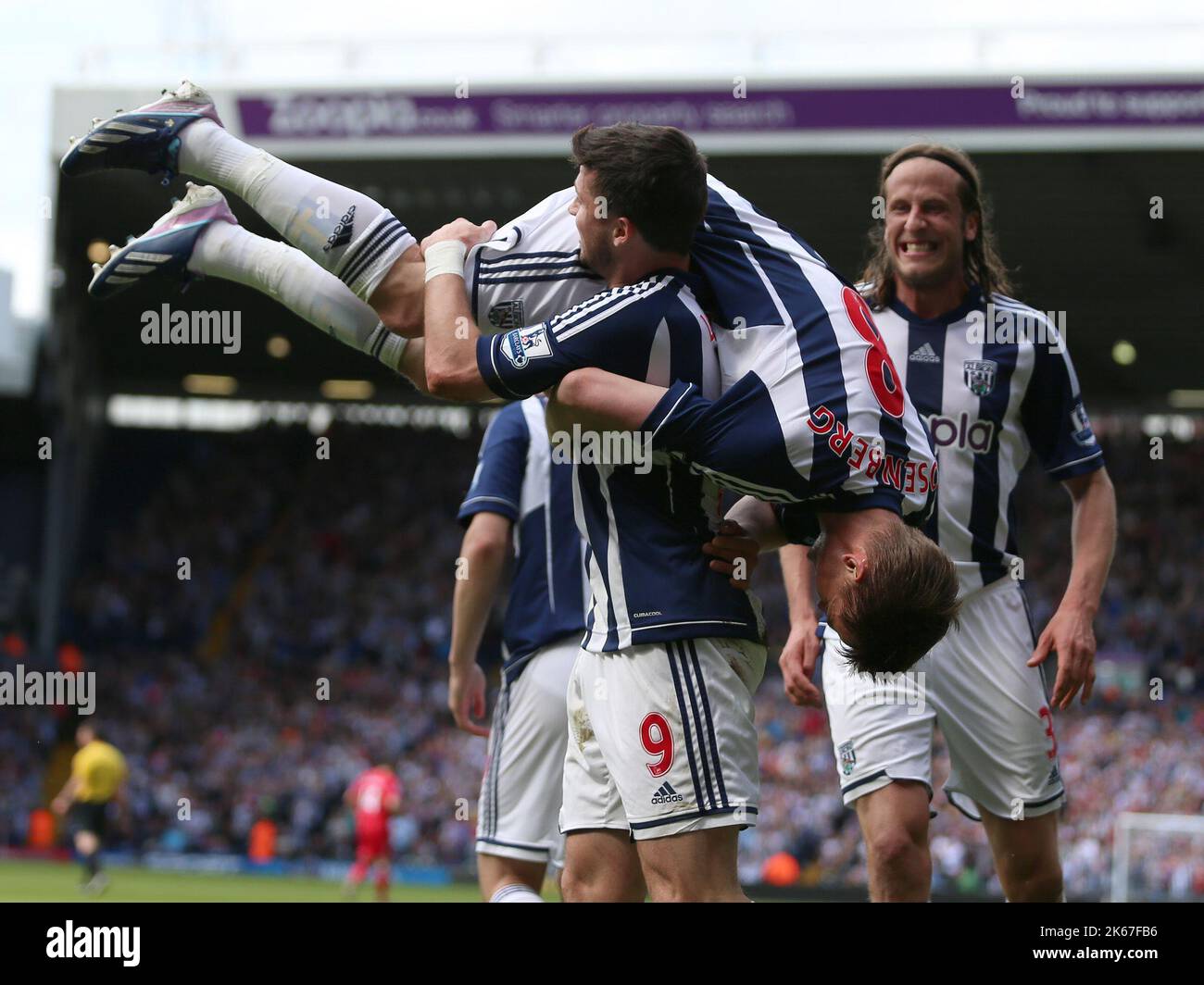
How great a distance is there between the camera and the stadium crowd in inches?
755

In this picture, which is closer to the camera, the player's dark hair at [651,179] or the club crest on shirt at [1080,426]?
the player's dark hair at [651,179]

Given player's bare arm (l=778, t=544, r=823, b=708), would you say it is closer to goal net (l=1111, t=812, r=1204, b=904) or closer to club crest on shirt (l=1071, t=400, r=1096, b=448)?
club crest on shirt (l=1071, t=400, r=1096, b=448)

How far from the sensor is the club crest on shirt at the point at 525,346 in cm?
360

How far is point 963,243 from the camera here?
196 inches

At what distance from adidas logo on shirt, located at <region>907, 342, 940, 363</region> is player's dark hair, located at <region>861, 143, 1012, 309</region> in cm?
24

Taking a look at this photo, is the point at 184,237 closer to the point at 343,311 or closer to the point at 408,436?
the point at 343,311

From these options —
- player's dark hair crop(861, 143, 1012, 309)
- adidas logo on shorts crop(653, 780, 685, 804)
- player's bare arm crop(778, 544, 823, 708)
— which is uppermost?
player's dark hair crop(861, 143, 1012, 309)

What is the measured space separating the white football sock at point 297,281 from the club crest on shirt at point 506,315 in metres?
0.33

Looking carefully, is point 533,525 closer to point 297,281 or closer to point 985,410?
point 297,281

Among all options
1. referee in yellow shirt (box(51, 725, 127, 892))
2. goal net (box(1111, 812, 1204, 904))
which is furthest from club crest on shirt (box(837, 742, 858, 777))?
referee in yellow shirt (box(51, 725, 127, 892))

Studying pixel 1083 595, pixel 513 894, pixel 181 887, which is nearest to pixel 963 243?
pixel 1083 595

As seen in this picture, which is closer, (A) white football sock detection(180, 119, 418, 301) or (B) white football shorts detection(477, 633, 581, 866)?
(A) white football sock detection(180, 119, 418, 301)

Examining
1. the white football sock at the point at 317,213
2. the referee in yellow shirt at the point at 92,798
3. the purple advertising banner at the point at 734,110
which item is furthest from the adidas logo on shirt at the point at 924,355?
the referee in yellow shirt at the point at 92,798

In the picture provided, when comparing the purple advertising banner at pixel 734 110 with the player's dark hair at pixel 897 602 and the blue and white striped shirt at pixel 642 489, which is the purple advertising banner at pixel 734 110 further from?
the player's dark hair at pixel 897 602
